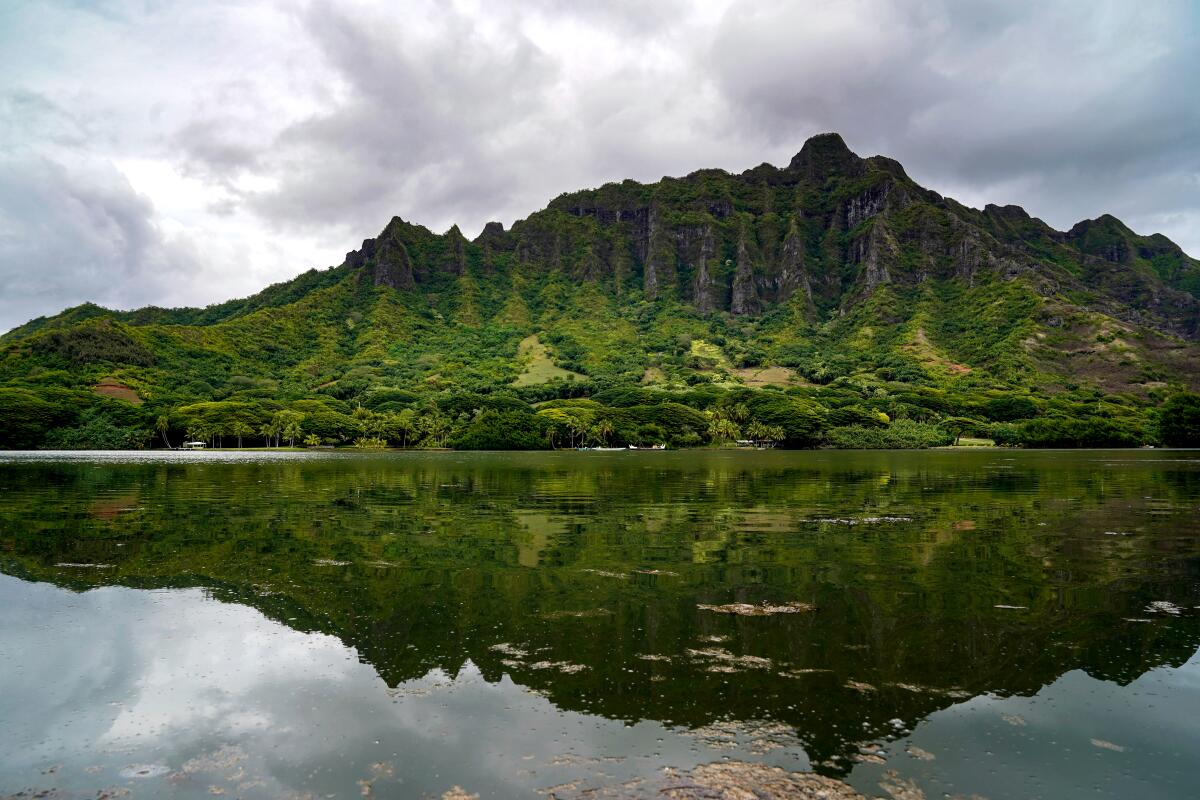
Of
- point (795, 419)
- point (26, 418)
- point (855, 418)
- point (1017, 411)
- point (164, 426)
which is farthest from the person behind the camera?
point (1017, 411)

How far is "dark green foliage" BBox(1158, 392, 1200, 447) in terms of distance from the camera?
13400 cm

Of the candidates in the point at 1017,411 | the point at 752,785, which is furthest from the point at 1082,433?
the point at 752,785

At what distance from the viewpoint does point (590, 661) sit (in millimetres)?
11711

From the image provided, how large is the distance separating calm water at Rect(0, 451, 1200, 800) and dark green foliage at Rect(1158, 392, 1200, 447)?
142 meters

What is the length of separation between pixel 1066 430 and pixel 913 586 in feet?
572

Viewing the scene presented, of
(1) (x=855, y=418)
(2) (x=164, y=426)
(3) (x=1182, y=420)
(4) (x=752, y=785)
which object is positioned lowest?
(4) (x=752, y=785)

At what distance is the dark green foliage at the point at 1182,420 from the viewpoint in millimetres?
134000

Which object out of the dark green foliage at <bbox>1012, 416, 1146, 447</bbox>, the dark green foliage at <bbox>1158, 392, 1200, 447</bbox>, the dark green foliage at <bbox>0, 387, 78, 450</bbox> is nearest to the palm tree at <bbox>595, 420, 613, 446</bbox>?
the dark green foliage at <bbox>1012, 416, 1146, 447</bbox>

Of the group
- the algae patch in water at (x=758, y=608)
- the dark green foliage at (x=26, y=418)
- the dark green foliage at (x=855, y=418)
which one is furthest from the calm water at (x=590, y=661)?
the dark green foliage at (x=855, y=418)

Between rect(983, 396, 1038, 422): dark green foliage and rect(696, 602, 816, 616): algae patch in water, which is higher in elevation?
rect(983, 396, 1038, 422): dark green foliage

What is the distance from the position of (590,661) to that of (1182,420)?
167992 mm

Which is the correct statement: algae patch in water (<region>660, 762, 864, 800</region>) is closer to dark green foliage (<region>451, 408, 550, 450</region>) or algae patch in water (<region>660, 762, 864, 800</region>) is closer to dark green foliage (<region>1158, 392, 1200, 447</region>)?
dark green foliage (<region>451, 408, 550, 450</region>)

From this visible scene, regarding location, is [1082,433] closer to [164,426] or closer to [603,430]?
[603,430]

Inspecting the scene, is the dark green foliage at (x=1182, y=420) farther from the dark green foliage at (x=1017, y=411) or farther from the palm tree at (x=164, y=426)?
the palm tree at (x=164, y=426)
